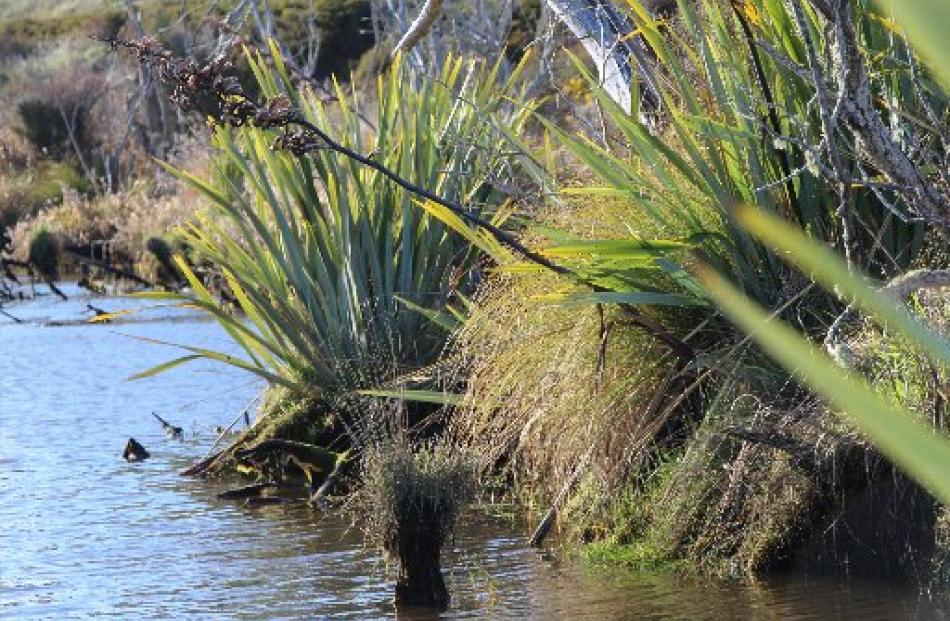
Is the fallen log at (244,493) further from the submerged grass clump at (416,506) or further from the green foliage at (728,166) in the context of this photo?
the green foliage at (728,166)

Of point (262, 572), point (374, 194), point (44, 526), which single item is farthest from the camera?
point (374, 194)

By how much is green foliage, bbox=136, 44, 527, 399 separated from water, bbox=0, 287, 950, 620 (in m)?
0.78

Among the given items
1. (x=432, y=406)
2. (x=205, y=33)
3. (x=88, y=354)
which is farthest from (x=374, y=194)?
(x=205, y=33)

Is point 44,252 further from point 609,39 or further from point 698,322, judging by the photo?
point 698,322

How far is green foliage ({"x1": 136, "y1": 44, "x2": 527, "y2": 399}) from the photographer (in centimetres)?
902

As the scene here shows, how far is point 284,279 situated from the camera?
30.8 ft

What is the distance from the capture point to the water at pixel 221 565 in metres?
6.05

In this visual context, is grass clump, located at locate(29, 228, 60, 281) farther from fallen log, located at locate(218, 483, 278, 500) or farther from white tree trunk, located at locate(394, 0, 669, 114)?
white tree trunk, located at locate(394, 0, 669, 114)

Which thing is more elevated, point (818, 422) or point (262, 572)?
point (818, 422)

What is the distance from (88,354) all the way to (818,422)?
12.5 meters

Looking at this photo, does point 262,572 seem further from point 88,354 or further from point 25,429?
point 88,354

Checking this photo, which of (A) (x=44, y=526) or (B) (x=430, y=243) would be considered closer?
(A) (x=44, y=526)

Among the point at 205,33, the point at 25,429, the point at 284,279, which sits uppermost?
A: the point at 205,33

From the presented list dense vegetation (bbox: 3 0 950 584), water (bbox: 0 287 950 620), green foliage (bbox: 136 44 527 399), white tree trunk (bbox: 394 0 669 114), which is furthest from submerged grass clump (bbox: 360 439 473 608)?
green foliage (bbox: 136 44 527 399)
